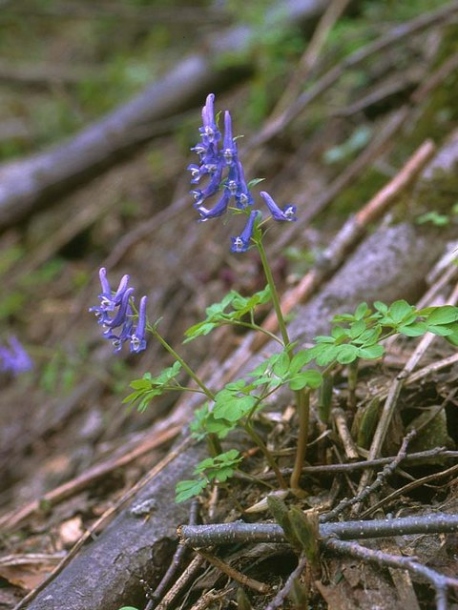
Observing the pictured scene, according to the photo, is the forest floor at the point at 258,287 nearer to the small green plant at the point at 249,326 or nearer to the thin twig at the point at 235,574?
the thin twig at the point at 235,574

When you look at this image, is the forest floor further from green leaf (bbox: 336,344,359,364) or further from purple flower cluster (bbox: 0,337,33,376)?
green leaf (bbox: 336,344,359,364)

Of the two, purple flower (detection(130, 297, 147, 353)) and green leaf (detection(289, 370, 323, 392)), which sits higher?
purple flower (detection(130, 297, 147, 353))

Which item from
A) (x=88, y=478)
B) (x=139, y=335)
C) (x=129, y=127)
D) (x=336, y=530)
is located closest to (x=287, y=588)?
(x=336, y=530)

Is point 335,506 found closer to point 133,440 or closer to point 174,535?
point 174,535

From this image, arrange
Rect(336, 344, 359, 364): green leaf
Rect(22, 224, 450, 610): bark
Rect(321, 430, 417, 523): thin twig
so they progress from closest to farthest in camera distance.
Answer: Rect(336, 344, 359, 364): green leaf
Rect(321, 430, 417, 523): thin twig
Rect(22, 224, 450, 610): bark

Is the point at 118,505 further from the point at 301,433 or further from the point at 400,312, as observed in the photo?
the point at 400,312

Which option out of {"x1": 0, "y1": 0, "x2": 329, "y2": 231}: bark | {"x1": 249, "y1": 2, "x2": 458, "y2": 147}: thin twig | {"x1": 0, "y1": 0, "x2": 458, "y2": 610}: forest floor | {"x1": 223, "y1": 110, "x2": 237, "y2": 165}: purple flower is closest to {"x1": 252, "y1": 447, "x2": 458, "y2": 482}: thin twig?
{"x1": 0, "y1": 0, "x2": 458, "y2": 610}: forest floor

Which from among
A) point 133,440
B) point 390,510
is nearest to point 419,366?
point 390,510
